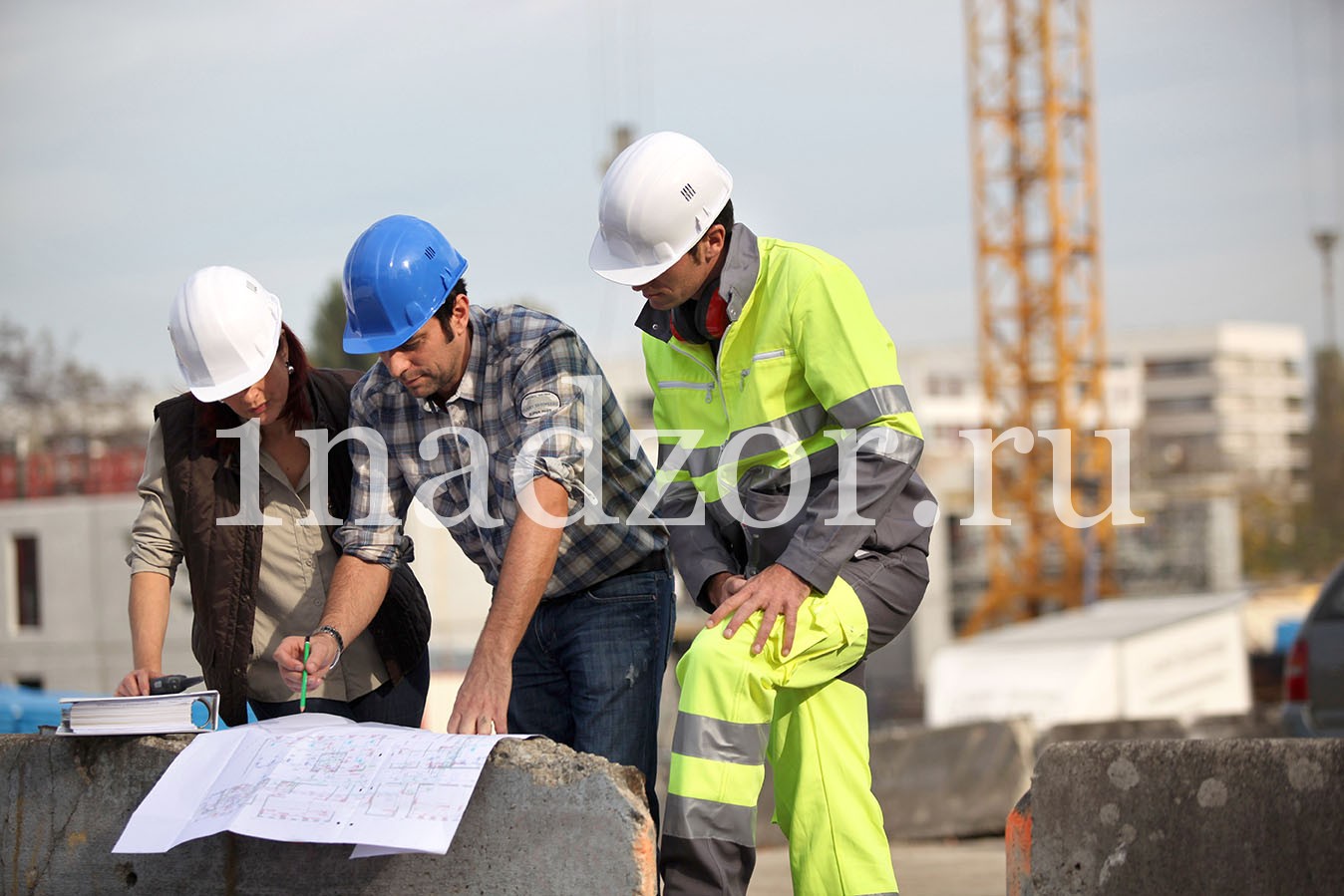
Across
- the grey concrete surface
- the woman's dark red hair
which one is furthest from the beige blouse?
the grey concrete surface

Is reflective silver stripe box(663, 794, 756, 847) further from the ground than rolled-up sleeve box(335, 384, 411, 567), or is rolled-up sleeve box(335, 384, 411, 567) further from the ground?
rolled-up sleeve box(335, 384, 411, 567)

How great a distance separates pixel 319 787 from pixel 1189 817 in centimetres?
177

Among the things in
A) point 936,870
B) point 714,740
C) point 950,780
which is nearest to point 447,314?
point 714,740

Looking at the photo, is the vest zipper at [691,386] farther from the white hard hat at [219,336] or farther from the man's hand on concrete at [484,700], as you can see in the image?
the white hard hat at [219,336]

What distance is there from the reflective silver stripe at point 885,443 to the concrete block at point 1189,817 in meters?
0.68

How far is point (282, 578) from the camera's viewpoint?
158 inches

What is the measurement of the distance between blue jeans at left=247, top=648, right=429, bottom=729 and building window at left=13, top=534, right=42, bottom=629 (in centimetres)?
4353

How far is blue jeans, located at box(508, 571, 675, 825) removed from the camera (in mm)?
3674

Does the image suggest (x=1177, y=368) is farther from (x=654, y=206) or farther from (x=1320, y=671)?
(x=654, y=206)

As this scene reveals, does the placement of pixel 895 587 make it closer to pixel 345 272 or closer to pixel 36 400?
pixel 345 272

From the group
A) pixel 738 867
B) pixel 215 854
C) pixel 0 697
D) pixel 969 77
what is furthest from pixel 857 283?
pixel 969 77

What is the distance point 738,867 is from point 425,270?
4.85ft

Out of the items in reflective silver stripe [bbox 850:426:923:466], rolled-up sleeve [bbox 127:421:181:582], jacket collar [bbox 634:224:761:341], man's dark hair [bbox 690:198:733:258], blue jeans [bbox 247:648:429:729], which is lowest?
blue jeans [bbox 247:648:429:729]

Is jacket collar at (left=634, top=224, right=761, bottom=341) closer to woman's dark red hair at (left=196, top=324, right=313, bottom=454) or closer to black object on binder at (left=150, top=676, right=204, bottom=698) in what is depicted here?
woman's dark red hair at (left=196, top=324, right=313, bottom=454)
